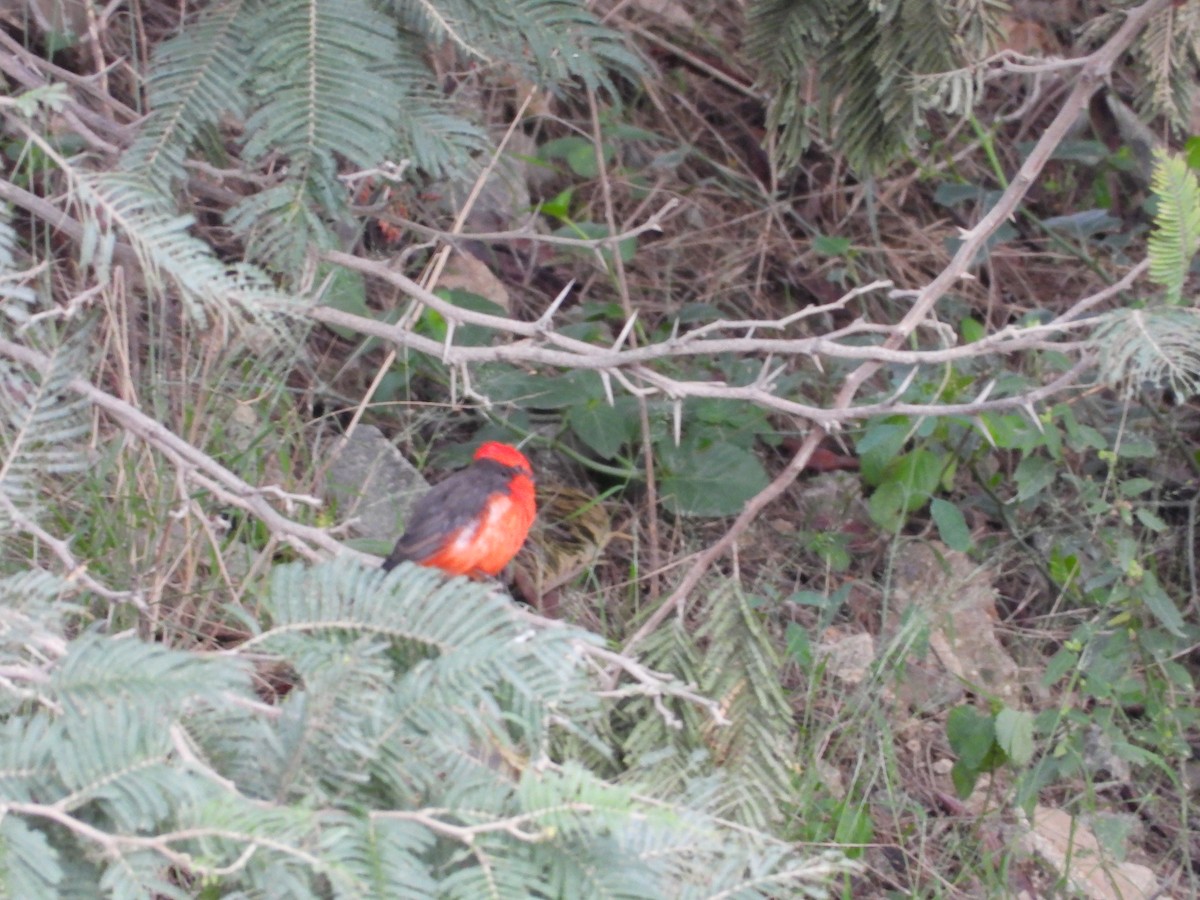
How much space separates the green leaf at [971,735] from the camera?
3.21 m

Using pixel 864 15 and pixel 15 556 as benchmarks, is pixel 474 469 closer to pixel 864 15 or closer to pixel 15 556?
pixel 15 556

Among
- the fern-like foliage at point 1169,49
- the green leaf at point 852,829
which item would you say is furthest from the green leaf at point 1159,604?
the fern-like foliage at point 1169,49

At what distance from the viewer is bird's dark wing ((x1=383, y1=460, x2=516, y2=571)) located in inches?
117

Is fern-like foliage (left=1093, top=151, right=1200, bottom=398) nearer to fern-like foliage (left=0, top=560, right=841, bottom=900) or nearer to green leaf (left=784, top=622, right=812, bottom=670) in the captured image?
fern-like foliage (left=0, top=560, right=841, bottom=900)

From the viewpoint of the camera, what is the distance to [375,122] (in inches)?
85.8

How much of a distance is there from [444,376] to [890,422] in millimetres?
1188

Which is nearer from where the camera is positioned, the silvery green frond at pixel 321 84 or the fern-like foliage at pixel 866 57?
the silvery green frond at pixel 321 84

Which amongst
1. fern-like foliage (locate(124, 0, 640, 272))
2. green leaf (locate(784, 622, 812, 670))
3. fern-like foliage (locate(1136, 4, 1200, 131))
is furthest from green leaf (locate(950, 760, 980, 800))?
fern-like foliage (locate(124, 0, 640, 272))

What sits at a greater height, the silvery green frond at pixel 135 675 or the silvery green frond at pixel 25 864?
Result: the silvery green frond at pixel 135 675

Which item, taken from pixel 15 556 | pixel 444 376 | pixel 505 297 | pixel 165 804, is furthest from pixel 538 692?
pixel 505 297

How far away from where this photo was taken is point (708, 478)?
12.8ft

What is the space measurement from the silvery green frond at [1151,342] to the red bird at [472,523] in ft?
4.53

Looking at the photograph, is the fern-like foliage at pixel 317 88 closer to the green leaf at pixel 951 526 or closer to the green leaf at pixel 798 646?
the green leaf at pixel 798 646

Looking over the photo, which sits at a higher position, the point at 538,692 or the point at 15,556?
the point at 538,692
